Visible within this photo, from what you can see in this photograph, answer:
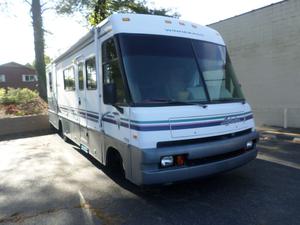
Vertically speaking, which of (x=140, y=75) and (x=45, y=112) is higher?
(x=140, y=75)

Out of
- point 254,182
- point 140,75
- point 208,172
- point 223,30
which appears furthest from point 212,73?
point 223,30

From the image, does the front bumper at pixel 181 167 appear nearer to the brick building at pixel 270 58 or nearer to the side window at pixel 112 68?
the side window at pixel 112 68

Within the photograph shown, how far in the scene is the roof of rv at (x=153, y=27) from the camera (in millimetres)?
4719

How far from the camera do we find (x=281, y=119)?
1090 centimetres

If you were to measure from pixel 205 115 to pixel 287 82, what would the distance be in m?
7.37

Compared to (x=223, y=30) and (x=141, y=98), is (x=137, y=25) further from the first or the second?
(x=223, y=30)

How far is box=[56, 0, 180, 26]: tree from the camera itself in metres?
17.3

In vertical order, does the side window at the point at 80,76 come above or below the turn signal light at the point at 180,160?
above

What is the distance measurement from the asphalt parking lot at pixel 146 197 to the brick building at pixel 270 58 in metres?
4.25

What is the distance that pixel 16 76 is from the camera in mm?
51938

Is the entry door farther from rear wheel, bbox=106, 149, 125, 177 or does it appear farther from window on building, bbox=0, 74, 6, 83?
window on building, bbox=0, 74, 6, 83

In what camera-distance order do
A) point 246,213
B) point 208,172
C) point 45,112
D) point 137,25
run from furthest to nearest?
point 45,112 < point 137,25 < point 208,172 < point 246,213

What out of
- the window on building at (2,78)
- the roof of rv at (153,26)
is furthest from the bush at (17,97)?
the window on building at (2,78)

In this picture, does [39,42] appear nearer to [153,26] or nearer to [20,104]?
[20,104]
